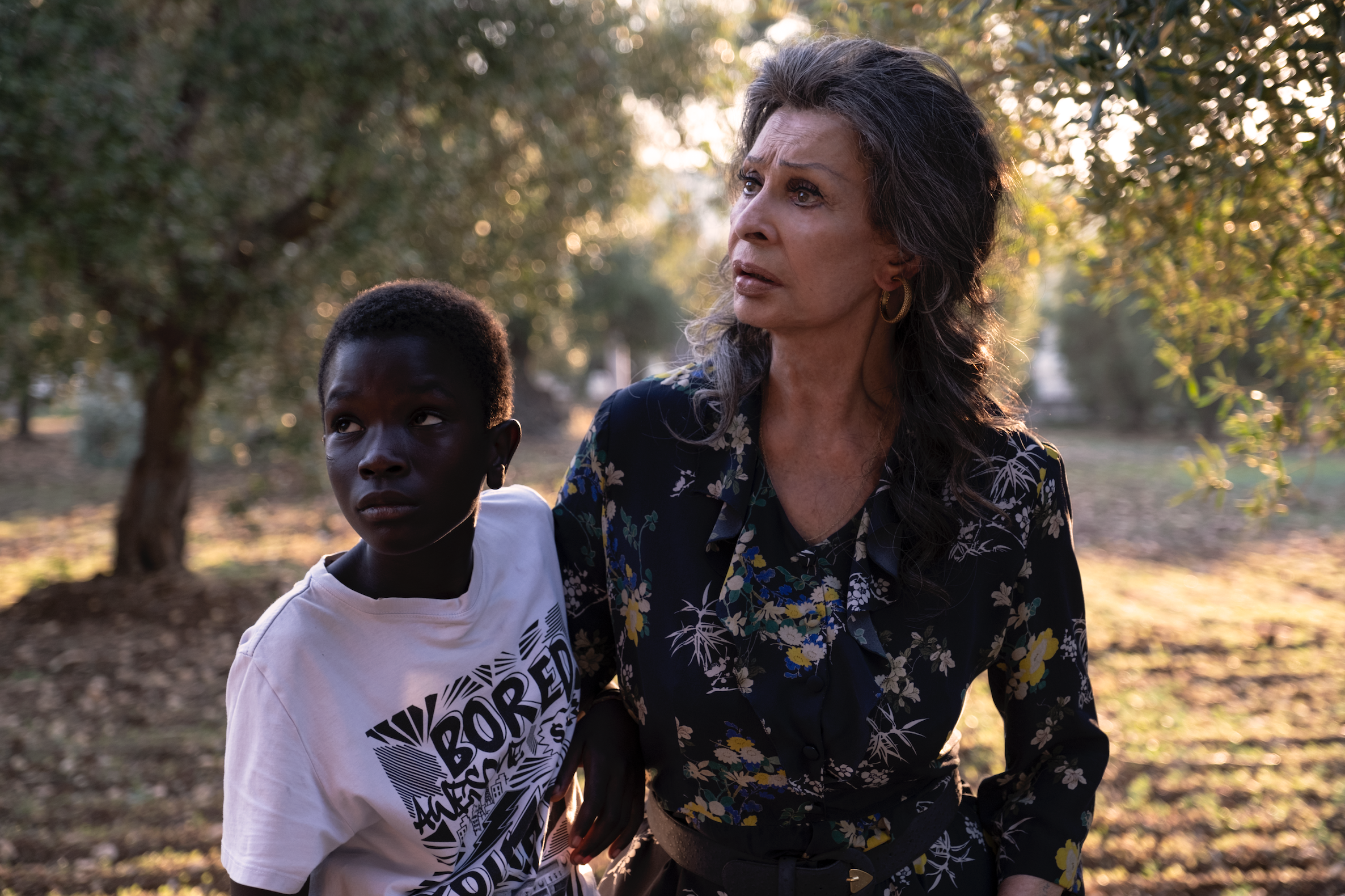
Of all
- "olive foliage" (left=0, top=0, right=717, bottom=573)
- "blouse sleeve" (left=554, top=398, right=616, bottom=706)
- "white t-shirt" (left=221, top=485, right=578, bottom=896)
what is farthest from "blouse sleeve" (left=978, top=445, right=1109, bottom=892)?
"olive foliage" (left=0, top=0, right=717, bottom=573)

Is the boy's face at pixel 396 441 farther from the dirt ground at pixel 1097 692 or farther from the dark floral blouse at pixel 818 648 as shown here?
the dirt ground at pixel 1097 692

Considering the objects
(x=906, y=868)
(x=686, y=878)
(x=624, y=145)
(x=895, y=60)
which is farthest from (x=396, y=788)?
(x=624, y=145)

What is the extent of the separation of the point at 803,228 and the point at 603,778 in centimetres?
107

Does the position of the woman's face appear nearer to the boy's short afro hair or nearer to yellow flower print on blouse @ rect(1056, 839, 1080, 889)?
the boy's short afro hair

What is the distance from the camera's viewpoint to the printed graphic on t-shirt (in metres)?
1.54

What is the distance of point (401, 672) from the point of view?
1561 mm

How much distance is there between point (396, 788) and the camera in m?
1.51

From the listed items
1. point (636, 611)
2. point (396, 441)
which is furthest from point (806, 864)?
point (396, 441)

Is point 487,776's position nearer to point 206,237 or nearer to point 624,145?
point 206,237

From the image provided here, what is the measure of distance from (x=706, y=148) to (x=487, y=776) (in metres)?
2.45

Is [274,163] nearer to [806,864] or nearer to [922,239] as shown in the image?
[922,239]

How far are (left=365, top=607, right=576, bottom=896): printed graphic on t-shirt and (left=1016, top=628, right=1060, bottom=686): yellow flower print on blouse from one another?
86cm

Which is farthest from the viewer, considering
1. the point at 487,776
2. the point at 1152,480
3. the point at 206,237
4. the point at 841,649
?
the point at 1152,480

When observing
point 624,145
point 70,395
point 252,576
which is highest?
point 624,145
